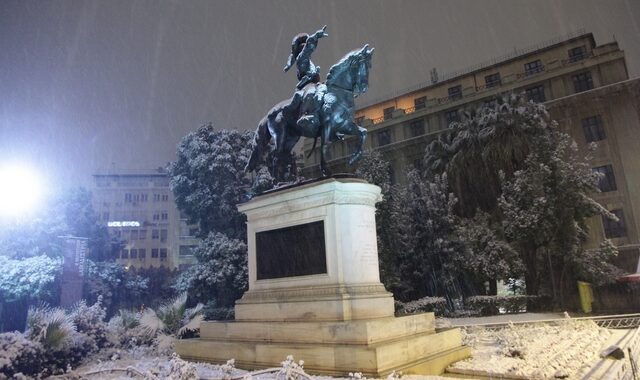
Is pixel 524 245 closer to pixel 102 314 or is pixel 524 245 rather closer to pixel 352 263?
pixel 352 263

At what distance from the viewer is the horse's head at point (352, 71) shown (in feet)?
34.0

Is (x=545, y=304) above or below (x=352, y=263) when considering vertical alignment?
below

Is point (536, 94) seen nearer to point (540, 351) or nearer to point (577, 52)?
point (577, 52)

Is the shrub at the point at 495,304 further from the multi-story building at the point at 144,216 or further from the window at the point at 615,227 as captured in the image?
the multi-story building at the point at 144,216

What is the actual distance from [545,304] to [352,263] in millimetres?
20491

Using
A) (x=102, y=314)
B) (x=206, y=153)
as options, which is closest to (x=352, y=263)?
(x=102, y=314)

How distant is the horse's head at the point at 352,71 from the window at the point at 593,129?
3125 centimetres

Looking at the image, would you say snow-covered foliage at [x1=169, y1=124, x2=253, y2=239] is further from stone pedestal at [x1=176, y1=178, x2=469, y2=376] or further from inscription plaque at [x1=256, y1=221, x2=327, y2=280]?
stone pedestal at [x1=176, y1=178, x2=469, y2=376]

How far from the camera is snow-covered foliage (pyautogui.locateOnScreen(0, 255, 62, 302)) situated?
31.0 m

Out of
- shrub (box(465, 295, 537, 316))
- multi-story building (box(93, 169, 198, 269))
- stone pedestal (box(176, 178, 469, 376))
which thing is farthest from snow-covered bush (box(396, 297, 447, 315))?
multi-story building (box(93, 169, 198, 269))

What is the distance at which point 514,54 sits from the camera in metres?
41.9

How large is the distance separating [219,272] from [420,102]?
96.9 ft

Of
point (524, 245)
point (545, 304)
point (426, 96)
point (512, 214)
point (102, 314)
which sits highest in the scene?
point (426, 96)

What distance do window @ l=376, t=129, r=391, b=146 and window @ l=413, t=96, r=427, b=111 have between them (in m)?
3.91
